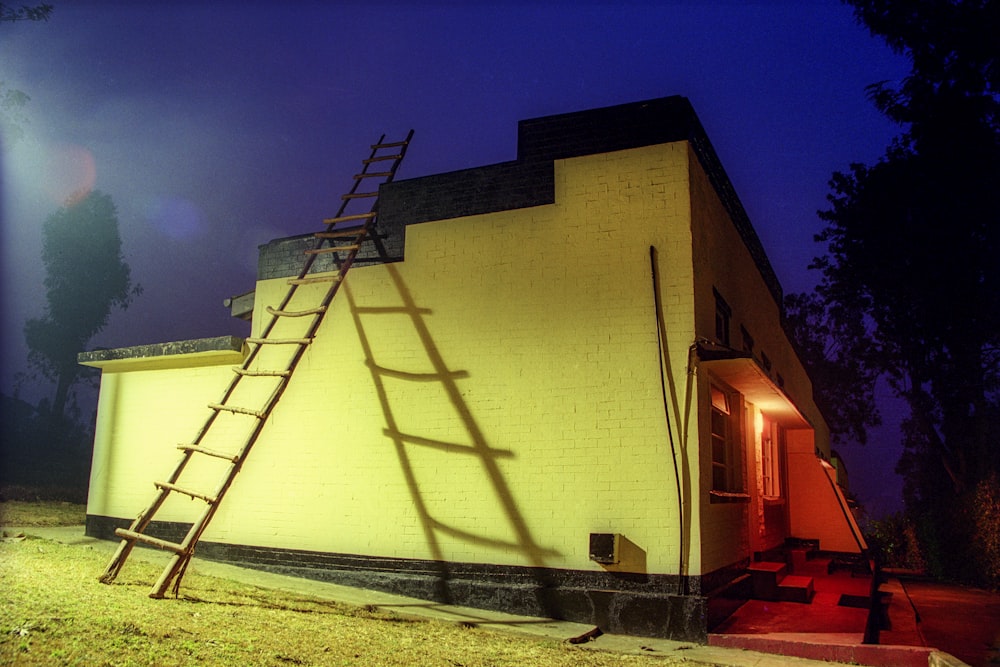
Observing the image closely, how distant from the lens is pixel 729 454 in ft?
34.4

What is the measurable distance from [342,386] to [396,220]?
8.10 feet

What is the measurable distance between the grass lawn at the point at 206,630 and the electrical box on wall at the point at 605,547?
109 centimetres

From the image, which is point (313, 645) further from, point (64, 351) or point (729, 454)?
point (64, 351)

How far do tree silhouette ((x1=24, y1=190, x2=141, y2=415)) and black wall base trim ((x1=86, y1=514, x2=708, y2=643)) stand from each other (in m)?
32.9

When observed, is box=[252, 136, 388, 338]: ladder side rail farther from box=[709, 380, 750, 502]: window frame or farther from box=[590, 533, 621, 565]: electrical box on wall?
box=[709, 380, 750, 502]: window frame

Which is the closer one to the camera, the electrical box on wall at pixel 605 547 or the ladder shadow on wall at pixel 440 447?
the electrical box on wall at pixel 605 547

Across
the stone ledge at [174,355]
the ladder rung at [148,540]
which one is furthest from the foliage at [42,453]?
the ladder rung at [148,540]

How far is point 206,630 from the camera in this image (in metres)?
5.82

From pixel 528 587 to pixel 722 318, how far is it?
493cm

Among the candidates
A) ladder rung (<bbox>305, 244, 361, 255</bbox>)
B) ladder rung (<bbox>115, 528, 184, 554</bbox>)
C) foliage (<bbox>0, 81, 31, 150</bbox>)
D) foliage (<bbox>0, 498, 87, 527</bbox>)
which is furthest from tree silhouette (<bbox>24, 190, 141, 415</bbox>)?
ladder rung (<bbox>115, 528, 184, 554</bbox>)

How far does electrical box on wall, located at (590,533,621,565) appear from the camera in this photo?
25.1 feet

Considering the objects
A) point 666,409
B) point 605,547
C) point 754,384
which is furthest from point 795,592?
point 666,409

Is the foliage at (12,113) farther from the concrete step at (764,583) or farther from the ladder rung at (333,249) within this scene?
the concrete step at (764,583)

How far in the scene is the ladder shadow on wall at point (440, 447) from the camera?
8.30 metres
